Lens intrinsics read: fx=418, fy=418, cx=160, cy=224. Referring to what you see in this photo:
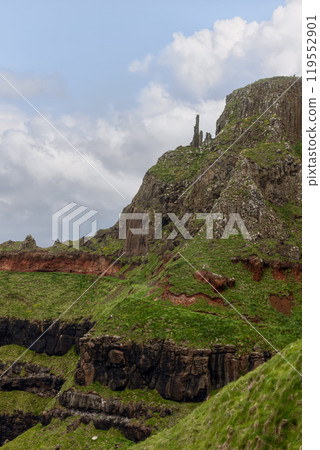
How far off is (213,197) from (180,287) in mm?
30114

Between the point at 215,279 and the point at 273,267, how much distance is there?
10.1 m

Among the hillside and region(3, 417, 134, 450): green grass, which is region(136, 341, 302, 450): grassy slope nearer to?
the hillside

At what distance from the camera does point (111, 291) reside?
82.8m

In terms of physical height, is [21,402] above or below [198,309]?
below

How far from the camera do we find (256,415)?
21.1 metres

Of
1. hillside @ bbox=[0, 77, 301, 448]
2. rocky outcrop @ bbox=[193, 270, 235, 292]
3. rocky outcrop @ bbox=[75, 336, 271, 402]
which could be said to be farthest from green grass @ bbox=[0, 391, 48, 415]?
rocky outcrop @ bbox=[193, 270, 235, 292]

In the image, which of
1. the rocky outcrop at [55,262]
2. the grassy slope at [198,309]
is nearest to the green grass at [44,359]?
the grassy slope at [198,309]

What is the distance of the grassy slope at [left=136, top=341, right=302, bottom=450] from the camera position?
61.8ft

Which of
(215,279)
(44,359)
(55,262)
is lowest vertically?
(44,359)

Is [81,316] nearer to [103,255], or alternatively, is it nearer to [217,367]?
[103,255]

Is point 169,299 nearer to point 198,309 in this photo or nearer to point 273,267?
point 198,309

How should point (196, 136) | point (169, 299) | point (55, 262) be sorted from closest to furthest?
point (169, 299) → point (55, 262) → point (196, 136)

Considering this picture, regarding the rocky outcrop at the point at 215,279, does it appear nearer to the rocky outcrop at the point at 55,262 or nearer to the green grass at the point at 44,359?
the green grass at the point at 44,359

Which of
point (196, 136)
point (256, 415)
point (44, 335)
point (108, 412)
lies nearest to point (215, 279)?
point (108, 412)
